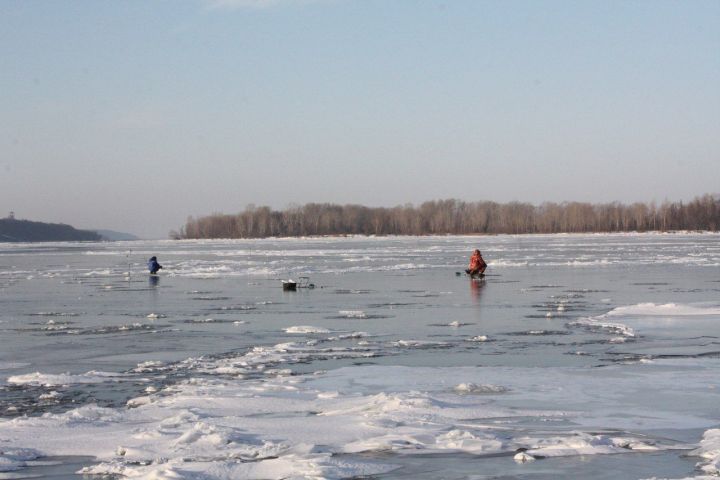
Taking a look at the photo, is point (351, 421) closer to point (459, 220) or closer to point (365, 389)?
Answer: point (365, 389)

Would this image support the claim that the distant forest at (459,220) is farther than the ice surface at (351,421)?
Yes

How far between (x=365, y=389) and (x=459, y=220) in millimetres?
146438

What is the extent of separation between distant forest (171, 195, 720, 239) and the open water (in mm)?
125470

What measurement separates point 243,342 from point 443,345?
2.75m

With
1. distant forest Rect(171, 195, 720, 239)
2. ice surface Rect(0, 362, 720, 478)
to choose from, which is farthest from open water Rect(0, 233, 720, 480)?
distant forest Rect(171, 195, 720, 239)

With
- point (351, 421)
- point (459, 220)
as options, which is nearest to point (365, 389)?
point (351, 421)

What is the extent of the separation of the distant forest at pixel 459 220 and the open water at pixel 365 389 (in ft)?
412

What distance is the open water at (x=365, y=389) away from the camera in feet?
20.2

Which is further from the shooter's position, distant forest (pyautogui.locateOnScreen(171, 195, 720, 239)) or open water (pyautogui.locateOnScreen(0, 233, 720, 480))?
distant forest (pyautogui.locateOnScreen(171, 195, 720, 239))

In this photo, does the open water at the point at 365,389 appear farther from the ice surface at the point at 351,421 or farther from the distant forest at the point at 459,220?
the distant forest at the point at 459,220

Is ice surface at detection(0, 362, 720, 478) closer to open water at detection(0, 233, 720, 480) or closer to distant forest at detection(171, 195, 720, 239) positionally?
open water at detection(0, 233, 720, 480)

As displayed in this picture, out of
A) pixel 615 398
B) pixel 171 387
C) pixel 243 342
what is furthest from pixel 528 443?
pixel 243 342

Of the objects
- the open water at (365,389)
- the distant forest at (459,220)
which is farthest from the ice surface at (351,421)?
the distant forest at (459,220)

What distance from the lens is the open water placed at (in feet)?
20.2
